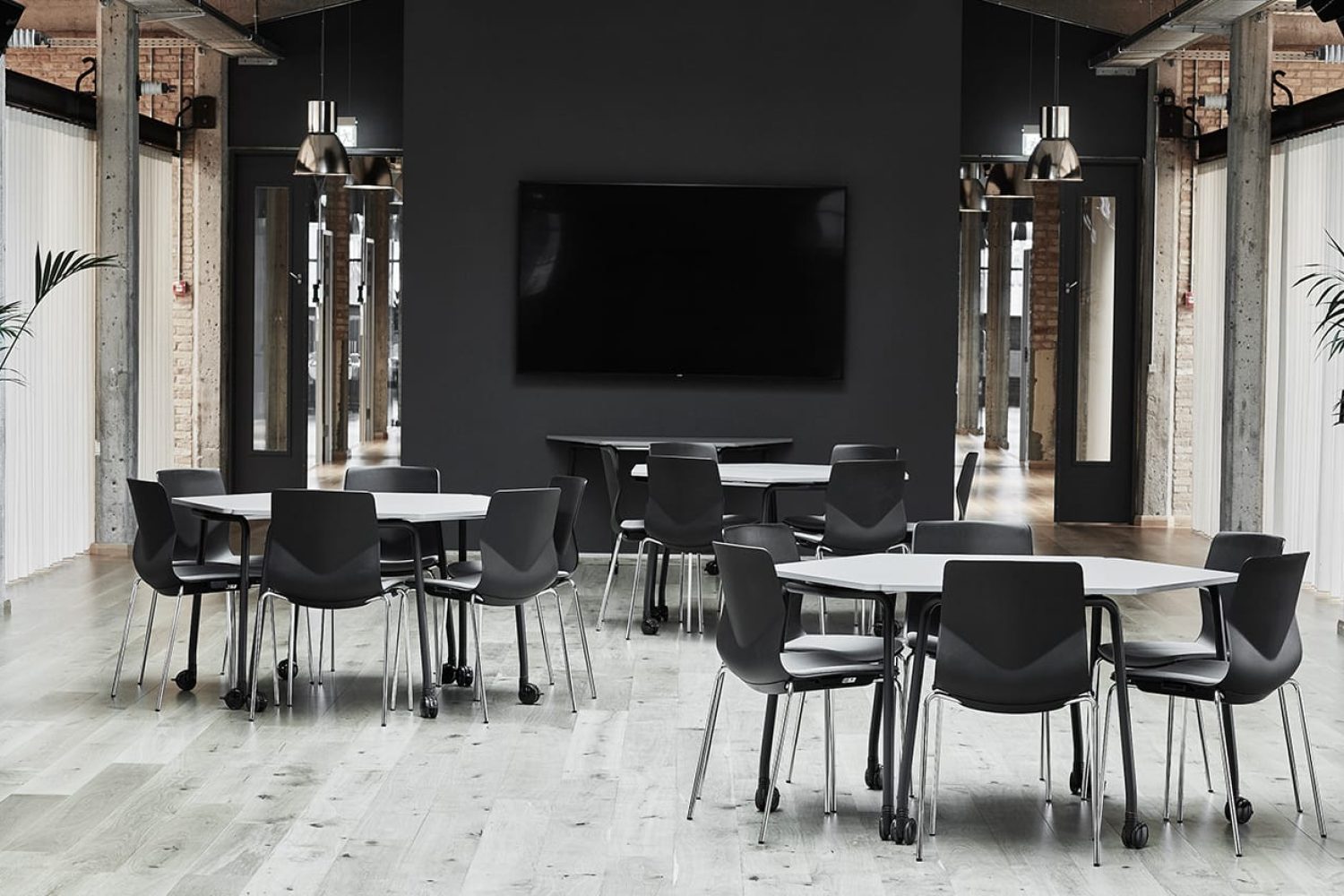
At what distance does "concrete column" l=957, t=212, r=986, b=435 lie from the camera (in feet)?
70.4

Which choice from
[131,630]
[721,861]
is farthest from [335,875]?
[131,630]

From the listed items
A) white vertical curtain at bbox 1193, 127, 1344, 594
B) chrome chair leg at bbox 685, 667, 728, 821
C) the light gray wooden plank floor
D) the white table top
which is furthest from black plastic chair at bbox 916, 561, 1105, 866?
white vertical curtain at bbox 1193, 127, 1344, 594

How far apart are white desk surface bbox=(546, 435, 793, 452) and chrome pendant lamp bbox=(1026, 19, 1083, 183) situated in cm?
232

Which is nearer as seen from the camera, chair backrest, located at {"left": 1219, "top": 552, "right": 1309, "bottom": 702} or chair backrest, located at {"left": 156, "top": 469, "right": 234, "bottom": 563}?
chair backrest, located at {"left": 1219, "top": 552, "right": 1309, "bottom": 702}

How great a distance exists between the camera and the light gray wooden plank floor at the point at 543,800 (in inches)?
169

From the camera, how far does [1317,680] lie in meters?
7.00

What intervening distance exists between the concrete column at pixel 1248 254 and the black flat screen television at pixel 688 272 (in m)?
2.43

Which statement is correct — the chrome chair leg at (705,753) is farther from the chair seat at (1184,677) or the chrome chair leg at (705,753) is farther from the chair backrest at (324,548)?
the chair backrest at (324,548)

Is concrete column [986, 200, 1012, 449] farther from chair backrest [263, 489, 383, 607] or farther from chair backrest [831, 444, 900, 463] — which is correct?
chair backrest [263, 489, 383, 607]

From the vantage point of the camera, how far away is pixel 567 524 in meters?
6.67

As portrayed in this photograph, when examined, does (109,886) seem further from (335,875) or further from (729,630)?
(729,630)

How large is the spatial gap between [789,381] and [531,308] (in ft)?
5.75

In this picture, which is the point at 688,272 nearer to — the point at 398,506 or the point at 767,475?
the point at 767,475

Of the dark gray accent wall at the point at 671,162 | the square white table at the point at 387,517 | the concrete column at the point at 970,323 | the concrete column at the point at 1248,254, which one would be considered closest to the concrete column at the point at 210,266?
the dark gray accent wall at the point at 671,162
